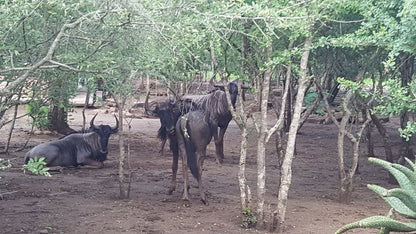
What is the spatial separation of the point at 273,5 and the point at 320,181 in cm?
533

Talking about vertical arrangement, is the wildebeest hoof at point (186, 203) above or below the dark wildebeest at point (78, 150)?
below

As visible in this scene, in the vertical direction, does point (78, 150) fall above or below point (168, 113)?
below

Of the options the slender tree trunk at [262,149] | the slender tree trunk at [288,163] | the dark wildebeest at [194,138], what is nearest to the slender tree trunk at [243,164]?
the slender tree trunk at [262,149]

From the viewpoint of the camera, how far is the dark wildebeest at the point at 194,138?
9258 mm

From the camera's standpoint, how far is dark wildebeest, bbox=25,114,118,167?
40.9ft

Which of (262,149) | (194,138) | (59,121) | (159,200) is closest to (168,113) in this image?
(194,138)

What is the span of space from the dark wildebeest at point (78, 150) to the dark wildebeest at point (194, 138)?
3.81 meters

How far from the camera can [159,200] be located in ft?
31.3

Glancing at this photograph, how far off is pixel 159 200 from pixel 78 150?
12.9 ft

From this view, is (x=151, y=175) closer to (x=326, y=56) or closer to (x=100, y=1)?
(x=326, y=56)

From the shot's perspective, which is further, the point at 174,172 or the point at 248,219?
the point at 174,172

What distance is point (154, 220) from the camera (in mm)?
8367

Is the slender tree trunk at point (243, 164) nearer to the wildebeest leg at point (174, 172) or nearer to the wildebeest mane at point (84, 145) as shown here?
the wildebeest leg at point (174, 172)

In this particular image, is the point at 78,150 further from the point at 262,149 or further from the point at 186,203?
the point at 262,149
